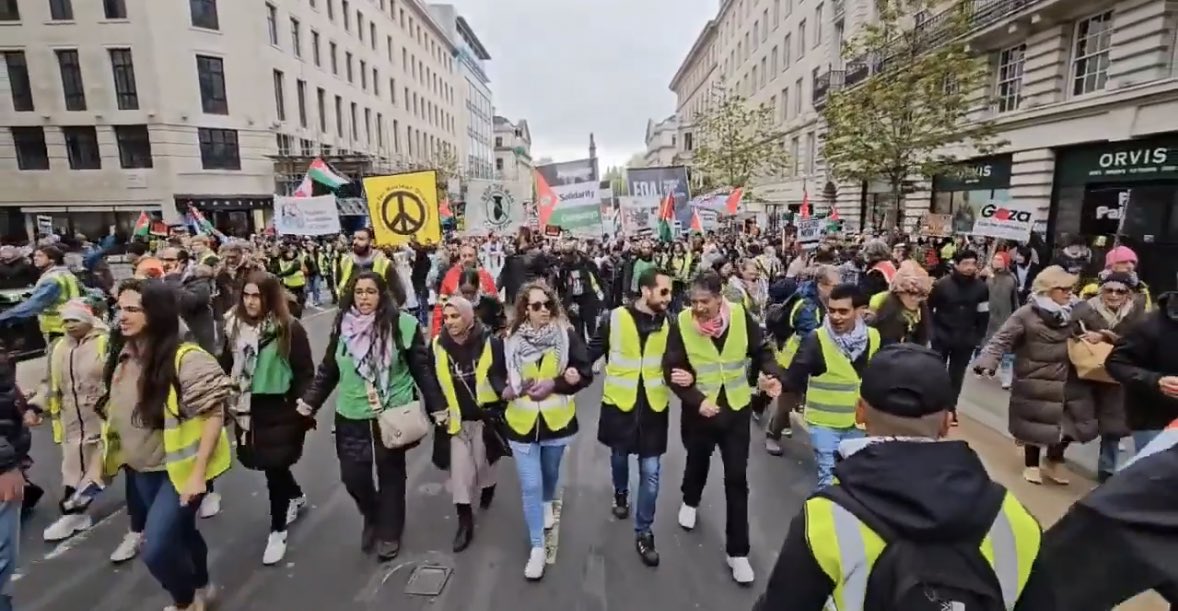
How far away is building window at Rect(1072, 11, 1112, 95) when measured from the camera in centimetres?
1469

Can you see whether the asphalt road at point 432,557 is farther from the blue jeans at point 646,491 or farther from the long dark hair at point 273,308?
the long dark hair at point 273,308

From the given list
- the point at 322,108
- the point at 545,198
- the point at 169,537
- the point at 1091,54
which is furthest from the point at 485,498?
the point at 322,108

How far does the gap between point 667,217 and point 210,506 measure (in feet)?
35.5

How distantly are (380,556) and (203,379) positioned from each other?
1.73 meters

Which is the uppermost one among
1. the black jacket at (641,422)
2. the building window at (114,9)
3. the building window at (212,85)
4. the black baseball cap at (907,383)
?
the building window at (114,9)

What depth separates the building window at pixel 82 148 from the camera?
28.4 metres

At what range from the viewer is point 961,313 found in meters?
6.39

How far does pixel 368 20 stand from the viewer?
43312 mm

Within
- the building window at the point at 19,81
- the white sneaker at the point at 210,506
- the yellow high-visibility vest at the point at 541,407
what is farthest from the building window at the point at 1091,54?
the building window at the point at 19,81

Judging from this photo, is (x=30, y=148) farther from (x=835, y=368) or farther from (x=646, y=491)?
(x=835, y=368)

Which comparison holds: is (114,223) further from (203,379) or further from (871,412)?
(871,412)

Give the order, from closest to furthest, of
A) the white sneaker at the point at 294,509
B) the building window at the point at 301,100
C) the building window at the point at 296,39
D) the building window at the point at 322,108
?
the white sneaker at the point at 294,509
the building window at the point at 296,39
the building window at the point at 301,100
the building window at the point at 322,108

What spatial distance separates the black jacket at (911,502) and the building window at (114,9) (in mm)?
36048

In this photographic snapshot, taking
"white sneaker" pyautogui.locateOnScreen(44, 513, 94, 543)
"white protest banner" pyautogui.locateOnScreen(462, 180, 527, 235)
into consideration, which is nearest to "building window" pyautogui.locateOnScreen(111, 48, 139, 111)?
"white protest banner" pyautogui.locateOnScreen(462, 180, 527, 235)
